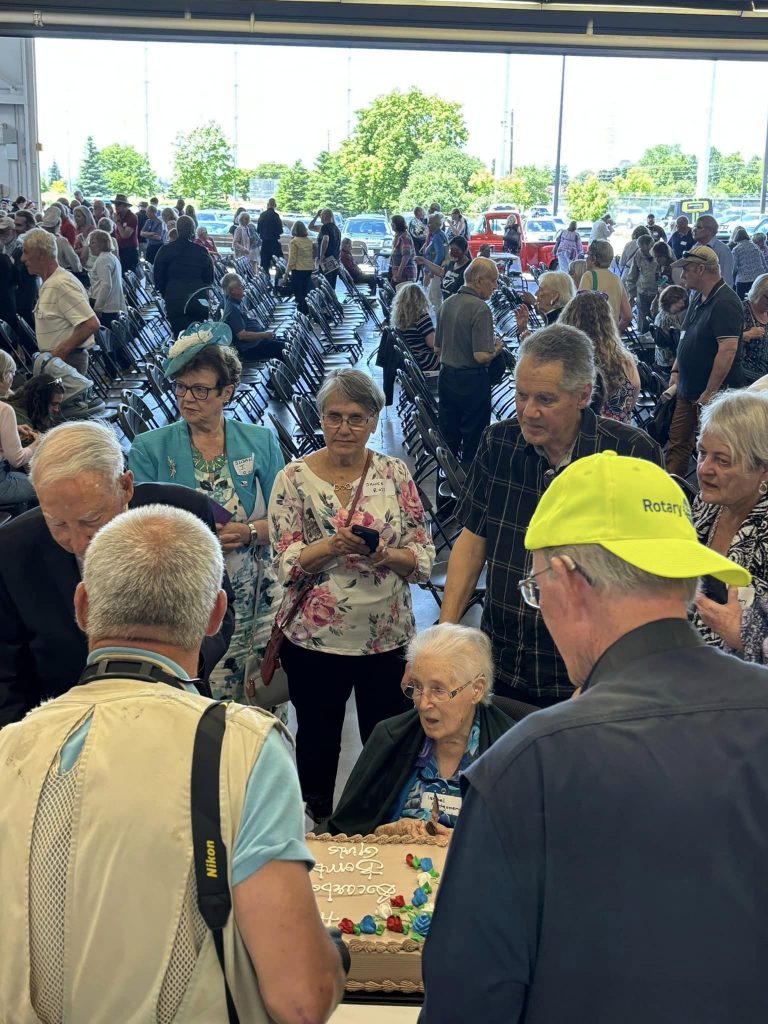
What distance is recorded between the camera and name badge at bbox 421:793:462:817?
2498mm

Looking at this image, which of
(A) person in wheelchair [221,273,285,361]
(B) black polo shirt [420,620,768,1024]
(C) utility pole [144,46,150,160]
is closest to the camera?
(B) black polo shirt [420,620,768,1024]

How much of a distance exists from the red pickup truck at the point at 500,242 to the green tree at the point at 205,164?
1389 cm

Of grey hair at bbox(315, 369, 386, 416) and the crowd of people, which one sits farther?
grey hair at bbox(315, 369, 386, 416)

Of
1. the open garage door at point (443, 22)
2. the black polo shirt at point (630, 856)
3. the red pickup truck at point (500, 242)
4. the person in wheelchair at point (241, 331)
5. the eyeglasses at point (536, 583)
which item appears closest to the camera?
the black polo shirt at point (630, 856)

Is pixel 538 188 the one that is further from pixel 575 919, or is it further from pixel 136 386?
pixel 575 919

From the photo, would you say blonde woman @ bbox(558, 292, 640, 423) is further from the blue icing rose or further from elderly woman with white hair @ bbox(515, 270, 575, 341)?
the blue icing rose

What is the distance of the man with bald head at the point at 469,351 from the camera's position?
23.0 feet

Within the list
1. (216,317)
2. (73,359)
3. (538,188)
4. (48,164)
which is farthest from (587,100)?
(73,359)

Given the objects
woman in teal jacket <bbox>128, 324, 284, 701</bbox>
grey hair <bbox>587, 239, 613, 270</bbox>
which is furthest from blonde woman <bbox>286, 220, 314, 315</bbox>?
woman in teal jacket <bbox>128, 324, 284, 701</bbox>

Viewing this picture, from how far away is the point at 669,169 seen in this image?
3888 centimetres

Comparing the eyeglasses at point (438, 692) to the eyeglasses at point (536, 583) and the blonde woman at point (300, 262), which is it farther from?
the blonde woman at point (300, 262)

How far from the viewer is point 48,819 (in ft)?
4.23

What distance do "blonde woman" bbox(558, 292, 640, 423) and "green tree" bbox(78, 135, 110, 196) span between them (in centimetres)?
3931

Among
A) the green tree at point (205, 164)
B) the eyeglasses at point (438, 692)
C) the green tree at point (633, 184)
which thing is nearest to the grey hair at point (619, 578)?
the eyeglasses at point (438, 692)
